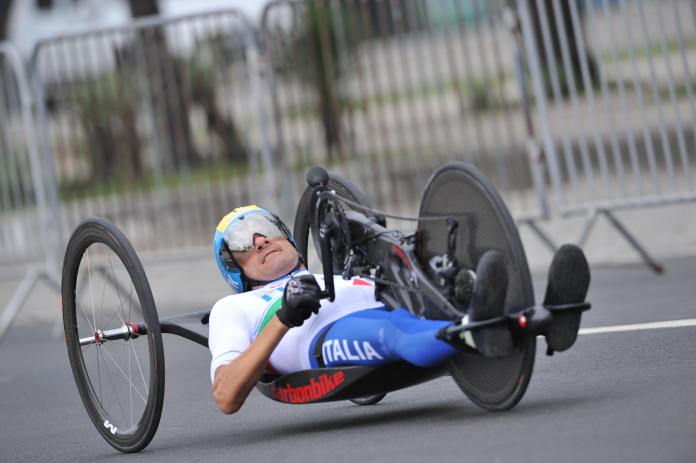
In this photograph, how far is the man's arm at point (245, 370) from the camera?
16.6 ft

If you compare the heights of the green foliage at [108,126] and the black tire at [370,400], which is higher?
the green foliage at [108,126]

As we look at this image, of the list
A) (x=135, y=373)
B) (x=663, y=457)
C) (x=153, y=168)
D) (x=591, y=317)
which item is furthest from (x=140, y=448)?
(x=153, y=168)

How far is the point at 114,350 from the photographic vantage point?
6145 mm

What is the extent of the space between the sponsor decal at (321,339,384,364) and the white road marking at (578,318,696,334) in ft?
6.99

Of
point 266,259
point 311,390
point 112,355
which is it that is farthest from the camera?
point 112,355

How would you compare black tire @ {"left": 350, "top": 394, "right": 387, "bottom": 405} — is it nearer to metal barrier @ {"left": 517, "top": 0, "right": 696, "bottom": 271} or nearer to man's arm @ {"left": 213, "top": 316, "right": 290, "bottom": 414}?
man's arm @ {"left": 213, "top": 316, "right": 290, "bottom": 414}

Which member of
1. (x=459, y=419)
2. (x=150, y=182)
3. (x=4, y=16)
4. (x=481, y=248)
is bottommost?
(x=459, y=419)

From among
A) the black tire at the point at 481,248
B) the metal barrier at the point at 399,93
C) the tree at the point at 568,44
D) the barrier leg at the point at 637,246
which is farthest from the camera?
the metal barrier at the point at 399,93

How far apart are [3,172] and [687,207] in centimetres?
556

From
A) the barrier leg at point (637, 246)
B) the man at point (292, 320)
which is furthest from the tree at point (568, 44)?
the man at point (292, 320)

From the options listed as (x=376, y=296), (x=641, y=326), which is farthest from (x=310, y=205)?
(x=641, y=326)

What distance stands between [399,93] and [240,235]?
18.3 feet

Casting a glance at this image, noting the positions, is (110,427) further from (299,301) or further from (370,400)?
(299,301)

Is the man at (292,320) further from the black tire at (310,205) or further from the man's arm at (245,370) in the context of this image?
the black tire at (310,205)
